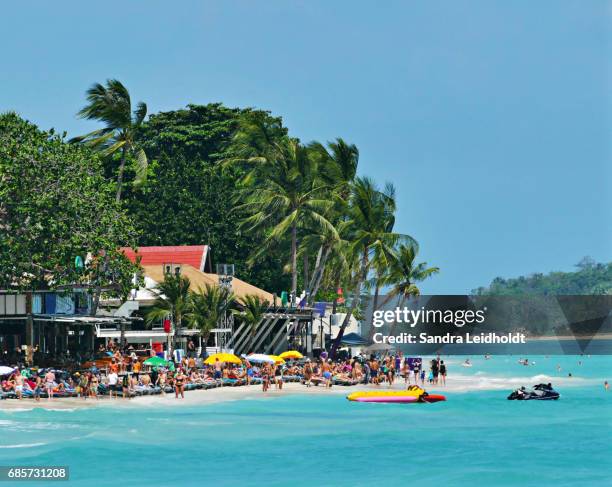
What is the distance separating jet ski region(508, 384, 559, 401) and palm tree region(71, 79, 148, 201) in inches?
1028

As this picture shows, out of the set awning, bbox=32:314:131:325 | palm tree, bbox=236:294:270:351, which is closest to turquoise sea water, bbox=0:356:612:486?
awning, bbox=32:314:131:325

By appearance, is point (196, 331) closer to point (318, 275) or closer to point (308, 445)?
point (318, 275)

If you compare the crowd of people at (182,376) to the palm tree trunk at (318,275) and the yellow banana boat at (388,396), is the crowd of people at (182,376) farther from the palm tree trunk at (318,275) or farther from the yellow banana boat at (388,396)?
the palm tree trunk at (318,275)

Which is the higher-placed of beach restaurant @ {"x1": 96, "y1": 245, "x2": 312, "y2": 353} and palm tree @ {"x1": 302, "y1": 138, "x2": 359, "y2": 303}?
palm tree @ {"x1": 302, "y1": 138, "x2": 359, "y2": 303}

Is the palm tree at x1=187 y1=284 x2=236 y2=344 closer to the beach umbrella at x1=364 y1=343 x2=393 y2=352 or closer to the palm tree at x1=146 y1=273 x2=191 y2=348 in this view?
the palm tree at x1=146 y1=273 x2=191 y2=348

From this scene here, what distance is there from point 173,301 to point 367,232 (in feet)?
72.0

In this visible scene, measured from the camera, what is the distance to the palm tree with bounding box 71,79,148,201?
7150cm

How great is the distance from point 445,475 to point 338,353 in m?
46.7

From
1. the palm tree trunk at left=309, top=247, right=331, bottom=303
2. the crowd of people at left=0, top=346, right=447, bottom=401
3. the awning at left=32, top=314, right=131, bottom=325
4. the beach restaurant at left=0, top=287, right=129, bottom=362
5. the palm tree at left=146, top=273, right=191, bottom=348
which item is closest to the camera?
the crowd of people at left=0, top=346, right=447, bottom=401

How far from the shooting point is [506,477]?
35812 mm

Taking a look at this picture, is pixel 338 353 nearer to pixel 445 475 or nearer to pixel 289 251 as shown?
pixel 289 251

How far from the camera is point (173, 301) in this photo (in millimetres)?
59281

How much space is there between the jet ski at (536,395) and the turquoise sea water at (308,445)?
6.27m

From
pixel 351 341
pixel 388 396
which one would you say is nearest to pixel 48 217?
pixel 388 396
